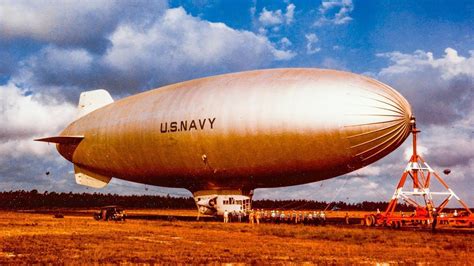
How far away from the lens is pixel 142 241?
21.3 m

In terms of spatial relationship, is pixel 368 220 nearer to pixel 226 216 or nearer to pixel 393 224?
pixel 393 224

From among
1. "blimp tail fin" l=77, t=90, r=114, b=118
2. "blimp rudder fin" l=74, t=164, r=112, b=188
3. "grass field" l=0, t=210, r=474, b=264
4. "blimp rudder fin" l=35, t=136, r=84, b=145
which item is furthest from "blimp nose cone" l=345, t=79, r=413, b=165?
"blimp tail fin" l=77, t=90, r=114, b=118

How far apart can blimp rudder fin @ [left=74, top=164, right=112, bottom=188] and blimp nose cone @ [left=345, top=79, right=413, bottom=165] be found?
67.9ft

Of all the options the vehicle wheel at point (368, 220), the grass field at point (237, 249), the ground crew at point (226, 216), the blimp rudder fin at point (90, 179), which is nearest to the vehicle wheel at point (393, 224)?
the vehicle wheel at point (368, 220)

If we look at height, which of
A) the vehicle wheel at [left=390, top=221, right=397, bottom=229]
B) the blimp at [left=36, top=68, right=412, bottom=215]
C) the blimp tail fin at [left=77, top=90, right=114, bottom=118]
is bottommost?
the vehicle wheel at [left=390, top=221, right=397, bottom=229]

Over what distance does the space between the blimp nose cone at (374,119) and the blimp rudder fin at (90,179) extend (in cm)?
2071

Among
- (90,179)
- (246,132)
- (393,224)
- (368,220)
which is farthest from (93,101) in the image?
(393,224)

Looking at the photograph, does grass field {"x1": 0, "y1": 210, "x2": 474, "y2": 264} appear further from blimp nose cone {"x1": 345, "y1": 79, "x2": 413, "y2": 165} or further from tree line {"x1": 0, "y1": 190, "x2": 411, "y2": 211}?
tree line {"x1": 0, "y1": 190, "x2": 411, "y2": 211}

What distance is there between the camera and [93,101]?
4281 centimetres

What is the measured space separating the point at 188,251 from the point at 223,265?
13.5 feet

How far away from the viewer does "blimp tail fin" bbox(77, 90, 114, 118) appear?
4269 centimetres

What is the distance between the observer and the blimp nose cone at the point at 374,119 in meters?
27.1

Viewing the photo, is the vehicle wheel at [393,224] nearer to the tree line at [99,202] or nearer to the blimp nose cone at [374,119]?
the blimp nose cone at [374,119]

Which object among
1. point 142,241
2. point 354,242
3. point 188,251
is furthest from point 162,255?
point 354,242
